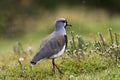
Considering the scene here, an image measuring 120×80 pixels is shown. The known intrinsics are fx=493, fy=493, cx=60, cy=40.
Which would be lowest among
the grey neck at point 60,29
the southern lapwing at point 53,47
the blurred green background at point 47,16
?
the southern lapwing at point 53,47

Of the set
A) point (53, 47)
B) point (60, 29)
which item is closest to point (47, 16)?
point (60, 29)

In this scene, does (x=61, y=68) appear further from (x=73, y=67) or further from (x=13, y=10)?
(x=13, y=10)

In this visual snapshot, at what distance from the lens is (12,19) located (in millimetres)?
29141

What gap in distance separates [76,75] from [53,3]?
21.2 m

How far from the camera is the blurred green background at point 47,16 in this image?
26.5 m

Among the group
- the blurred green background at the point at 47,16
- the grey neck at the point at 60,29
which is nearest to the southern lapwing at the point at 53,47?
the grey neck at the point at 60,29

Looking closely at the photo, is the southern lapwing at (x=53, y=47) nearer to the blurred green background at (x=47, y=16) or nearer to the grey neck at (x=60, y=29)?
the grey neck at (x=60, y=29)

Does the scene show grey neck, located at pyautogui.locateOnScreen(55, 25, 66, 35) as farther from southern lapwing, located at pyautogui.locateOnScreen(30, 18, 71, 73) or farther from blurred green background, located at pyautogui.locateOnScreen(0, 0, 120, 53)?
blurred green background, located at pyautogui.locateOnScreen(0, 0, 120, 53)

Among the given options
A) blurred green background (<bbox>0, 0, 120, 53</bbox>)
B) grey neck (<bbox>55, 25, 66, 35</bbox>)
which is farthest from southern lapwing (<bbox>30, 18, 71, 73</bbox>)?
blurred green background (<bbox>0, 0, 120, 53</bbox>)

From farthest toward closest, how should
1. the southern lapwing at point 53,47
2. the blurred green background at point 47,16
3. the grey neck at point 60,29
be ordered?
the blurred green background at point 47,16 → the grey neck at point 60,29 → the southern lapwing at point 53,47

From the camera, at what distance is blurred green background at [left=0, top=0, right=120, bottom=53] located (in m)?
26.5

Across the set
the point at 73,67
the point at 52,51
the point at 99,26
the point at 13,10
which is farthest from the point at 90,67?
the point at 13,10

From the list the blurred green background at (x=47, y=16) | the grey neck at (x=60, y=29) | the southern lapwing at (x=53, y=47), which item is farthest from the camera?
the blurred green background at (x=47, y=16)

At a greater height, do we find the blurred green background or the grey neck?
the blurred green background
